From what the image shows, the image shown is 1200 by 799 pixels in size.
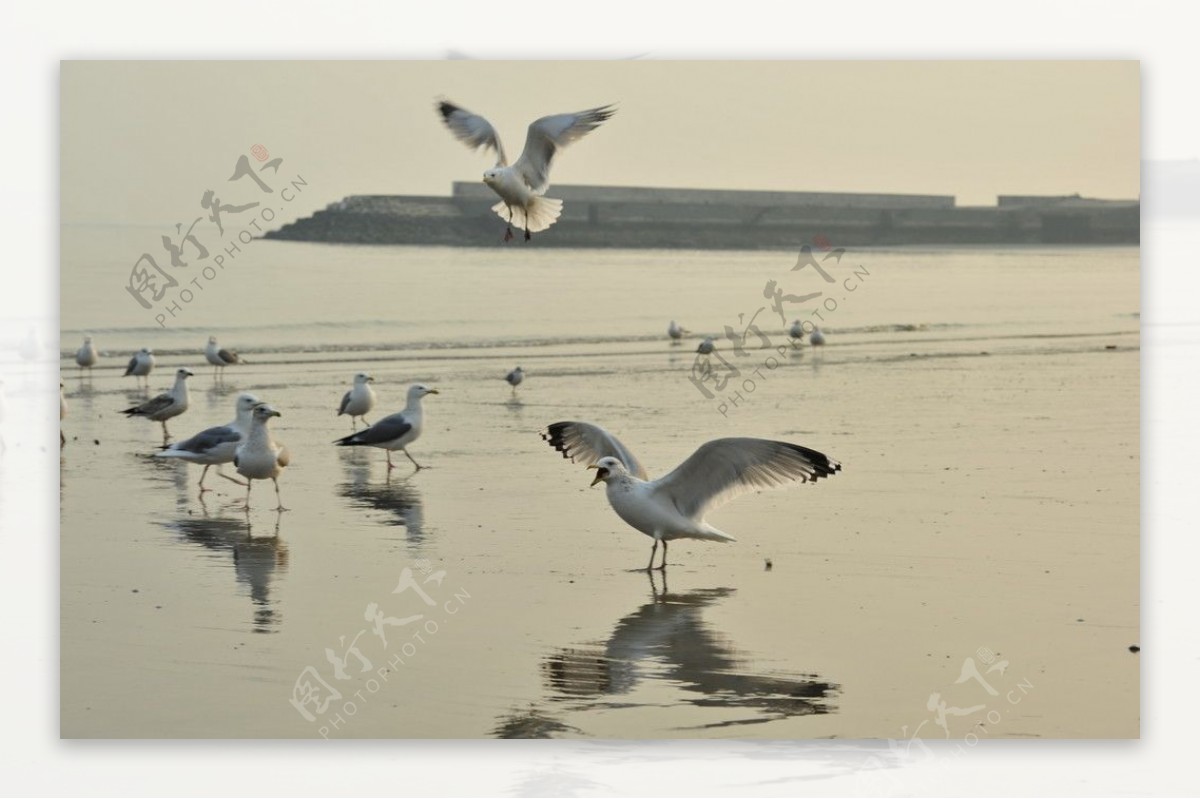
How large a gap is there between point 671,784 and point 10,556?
2.91 m

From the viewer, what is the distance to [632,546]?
8.42 metres

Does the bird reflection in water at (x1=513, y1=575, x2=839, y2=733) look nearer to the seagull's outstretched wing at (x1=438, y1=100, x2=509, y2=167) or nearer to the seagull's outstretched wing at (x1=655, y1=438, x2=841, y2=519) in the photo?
the seagull's outstretched wing at (x1=655, y1=438, x2=841, y2=519)

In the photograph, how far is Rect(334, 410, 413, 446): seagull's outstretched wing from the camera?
10578mm

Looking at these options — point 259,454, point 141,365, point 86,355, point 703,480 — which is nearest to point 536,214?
point 259,454

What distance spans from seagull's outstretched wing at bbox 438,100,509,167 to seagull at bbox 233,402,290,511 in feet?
5.72

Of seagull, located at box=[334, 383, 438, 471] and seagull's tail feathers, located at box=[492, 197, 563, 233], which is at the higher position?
seagull's tail feathers, located at box=[492, 197, 563, 233]

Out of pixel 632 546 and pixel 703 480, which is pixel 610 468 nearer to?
pixel 703 480

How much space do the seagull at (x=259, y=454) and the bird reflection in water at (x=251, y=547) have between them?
0.81 feet

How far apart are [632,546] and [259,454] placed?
2049 mm

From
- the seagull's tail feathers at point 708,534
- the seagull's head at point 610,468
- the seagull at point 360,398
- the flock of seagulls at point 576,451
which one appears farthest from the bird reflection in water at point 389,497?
the seagull's tail feathers at point 708,534

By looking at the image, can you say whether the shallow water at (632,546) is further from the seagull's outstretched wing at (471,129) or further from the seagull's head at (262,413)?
the seagull's outstretched wing at (471,129)

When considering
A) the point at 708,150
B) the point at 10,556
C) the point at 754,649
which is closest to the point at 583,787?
the point at 754,649

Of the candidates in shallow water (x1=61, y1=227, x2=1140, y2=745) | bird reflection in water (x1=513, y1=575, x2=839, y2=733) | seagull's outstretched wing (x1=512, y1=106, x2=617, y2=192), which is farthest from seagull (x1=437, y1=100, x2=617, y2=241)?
bird reflection in water (x1=513, y1=575, x2=839, y2=733)

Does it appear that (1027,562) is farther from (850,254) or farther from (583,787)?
(850,254)
